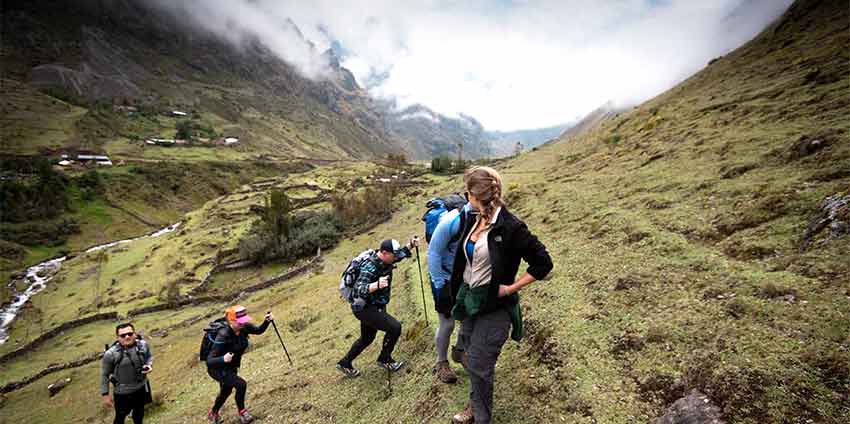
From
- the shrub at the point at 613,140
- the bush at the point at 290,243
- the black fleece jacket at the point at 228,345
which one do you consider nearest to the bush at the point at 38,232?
the bush at the point at 290,243

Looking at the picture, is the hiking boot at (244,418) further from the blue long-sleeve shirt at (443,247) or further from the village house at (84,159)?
the village house at (84,159)

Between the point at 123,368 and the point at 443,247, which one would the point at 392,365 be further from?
the point at 123,368

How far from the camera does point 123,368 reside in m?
8.86

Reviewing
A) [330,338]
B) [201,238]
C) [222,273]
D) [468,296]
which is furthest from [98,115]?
[468,296]

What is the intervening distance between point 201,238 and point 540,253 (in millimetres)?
64465

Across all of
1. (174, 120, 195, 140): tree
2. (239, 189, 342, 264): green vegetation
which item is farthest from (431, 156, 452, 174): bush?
(174, 120, 195, 140): tree

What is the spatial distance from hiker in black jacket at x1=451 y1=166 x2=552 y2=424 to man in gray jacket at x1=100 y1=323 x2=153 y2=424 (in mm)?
8561

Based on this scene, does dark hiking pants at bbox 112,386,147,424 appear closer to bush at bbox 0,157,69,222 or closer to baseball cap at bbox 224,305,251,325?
baseball cap at bbox 224,305,251,325

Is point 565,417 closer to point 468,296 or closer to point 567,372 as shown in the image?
point 567,372

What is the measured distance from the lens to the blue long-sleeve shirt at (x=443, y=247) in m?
5.00

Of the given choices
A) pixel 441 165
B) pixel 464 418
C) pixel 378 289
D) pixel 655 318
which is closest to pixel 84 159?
pixel 441 165

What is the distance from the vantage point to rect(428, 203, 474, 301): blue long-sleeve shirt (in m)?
5.00

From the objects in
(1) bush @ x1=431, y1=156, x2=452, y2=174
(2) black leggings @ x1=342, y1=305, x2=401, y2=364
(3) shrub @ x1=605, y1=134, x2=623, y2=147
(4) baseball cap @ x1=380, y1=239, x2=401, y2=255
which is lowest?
Result: (2) black leggings @ x1=342, y1=305, x2=401, y2=364

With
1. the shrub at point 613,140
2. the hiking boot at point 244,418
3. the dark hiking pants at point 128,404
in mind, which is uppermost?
the shrub at point 613,140
